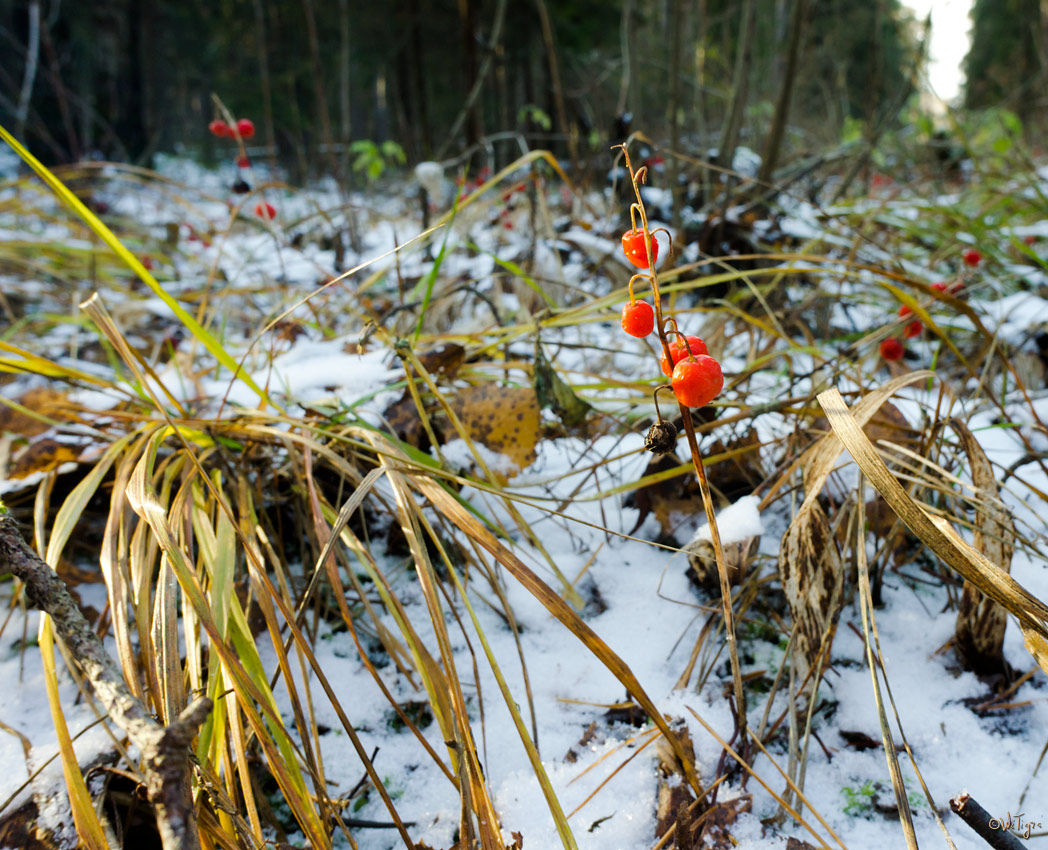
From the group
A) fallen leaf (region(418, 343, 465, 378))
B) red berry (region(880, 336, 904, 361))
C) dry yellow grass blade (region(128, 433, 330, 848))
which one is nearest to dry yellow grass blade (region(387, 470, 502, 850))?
dry yellow grass blade (region(128, 433, 330, 848))

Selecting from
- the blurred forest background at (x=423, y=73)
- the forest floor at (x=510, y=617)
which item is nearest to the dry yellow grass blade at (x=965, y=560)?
the forest floor at (x=510, y=617)

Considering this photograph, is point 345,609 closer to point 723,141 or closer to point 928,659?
point 928,659

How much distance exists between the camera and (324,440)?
857 mm

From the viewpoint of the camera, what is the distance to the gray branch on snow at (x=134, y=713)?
0.33 m

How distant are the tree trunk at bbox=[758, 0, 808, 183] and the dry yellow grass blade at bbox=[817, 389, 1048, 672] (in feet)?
5.42

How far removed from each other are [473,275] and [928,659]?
69.7 inches

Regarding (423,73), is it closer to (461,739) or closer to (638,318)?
(638,318)

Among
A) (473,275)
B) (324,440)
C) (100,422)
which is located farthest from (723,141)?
(100,422)

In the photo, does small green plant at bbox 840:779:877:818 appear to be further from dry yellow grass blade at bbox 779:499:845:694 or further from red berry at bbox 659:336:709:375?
red berry at bbox 659:336:709:375

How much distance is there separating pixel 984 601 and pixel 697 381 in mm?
463

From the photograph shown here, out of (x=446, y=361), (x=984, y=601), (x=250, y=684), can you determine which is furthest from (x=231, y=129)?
(x=984, y=601)

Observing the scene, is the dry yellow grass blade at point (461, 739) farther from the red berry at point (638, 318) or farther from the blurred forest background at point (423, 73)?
the blurred forest background at point (423, 73)

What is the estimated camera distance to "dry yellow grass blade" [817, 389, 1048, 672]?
44 centimetres

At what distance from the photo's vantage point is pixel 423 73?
6.50 meters
